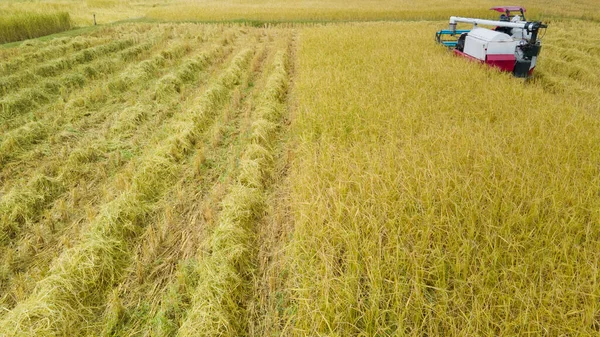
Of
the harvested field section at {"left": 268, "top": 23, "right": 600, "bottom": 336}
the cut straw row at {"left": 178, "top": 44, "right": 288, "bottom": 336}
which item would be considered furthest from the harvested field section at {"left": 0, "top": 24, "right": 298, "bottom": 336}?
the harvested field section at {"left": 268, "top": 23, "right": 600, "bottom": 336}

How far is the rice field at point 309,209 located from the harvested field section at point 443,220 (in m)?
0.02

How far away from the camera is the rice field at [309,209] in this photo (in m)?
1.88

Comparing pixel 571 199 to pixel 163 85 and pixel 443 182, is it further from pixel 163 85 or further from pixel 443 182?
pixel 163 85

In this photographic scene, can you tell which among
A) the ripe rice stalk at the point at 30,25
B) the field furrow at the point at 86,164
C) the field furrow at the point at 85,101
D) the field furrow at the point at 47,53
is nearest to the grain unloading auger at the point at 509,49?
the field furrow at the point at 86,164

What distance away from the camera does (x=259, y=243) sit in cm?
274

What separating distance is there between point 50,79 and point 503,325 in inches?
340

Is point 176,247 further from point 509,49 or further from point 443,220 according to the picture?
point 509,49

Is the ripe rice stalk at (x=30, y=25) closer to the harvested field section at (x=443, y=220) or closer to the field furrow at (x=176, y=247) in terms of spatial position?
the field furrow at (x=176, y=247)

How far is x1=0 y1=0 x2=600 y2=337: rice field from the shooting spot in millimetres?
1881

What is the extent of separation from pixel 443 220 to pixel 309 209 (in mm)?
1016

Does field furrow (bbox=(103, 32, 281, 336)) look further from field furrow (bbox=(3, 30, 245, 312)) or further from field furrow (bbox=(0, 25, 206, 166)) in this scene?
field furrow (bbox=(0, 25, 206, 166))

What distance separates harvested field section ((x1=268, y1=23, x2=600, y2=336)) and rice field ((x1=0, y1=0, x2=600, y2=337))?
0.06 ft

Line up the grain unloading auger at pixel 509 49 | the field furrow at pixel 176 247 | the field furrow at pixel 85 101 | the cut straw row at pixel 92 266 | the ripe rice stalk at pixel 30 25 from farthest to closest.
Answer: the ripe rice stalk at pixel 30 25, the grain unloading auger at pixel 509 49, the field furrow at pixel 85 101, the field furrow at pixel 176 247, the cut straw row at pixel 92 266

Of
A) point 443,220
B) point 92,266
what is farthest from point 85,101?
point 443,220
